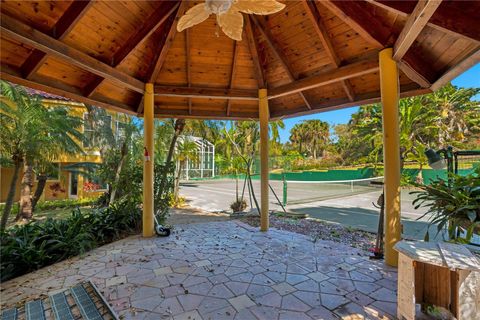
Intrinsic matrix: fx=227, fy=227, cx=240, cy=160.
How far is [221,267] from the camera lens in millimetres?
3115

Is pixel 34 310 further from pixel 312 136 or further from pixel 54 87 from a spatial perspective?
pixel 312 136

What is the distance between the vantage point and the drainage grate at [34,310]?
2.13 m

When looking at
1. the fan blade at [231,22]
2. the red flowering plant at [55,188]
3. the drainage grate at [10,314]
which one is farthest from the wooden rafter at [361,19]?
the red flowering plant at [55,188]

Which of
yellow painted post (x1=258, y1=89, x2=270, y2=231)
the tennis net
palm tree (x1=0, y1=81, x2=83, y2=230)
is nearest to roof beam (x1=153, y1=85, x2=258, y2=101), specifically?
yellow painted post (x1=258, y1=89, x2=270, y2=231)

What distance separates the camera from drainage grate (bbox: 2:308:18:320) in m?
2.13

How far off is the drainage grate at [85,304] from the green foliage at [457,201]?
3.35 meters

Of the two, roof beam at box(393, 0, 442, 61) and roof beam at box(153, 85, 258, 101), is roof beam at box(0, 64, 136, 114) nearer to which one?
roof beam at box(153, 85, 258, 101)

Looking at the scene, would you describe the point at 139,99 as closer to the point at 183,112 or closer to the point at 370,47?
the point at 183,112

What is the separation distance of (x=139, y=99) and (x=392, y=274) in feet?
18.2

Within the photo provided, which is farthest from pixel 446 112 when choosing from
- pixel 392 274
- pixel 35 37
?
pixel 35 37

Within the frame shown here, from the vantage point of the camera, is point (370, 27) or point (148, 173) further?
point (148, 173)

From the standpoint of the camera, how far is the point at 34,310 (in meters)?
2.24

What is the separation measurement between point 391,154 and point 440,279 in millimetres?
1595

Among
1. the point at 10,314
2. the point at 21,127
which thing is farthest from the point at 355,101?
the point at 21,127
